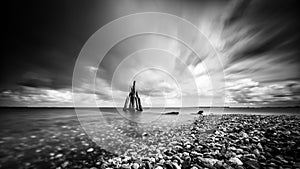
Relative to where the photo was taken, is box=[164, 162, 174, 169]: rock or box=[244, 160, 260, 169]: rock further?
box=[164, 162, 174, 169]: rock

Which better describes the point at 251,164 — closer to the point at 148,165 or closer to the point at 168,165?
the point at 168,165

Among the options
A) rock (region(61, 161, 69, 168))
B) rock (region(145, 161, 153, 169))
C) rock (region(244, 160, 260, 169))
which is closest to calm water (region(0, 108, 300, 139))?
rock (region(61, 161, 69, 168))

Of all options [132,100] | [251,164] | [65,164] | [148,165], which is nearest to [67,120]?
[65,164]

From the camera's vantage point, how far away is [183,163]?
96.0 inches

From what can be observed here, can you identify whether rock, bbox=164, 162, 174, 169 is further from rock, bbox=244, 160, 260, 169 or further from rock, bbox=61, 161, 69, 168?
rock, bbox=61, 161, 69, 168

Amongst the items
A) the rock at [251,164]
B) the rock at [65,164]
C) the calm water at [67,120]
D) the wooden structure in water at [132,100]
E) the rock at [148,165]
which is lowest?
the calm water at [67,120]

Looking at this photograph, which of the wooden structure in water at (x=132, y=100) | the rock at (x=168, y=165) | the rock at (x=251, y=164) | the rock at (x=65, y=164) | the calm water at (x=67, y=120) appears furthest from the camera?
the wooden structure in water at (x=132, y=100)

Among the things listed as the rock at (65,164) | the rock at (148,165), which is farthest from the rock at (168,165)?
the rock at (65,164)

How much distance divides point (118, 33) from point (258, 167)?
9915mm

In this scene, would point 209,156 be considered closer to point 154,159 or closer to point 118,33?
point 154,159

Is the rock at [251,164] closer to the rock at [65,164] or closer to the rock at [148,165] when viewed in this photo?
the rock at [148,165]

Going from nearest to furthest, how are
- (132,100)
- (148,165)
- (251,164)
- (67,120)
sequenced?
(251,164) < (148,165) < (67,120) < (132,100)

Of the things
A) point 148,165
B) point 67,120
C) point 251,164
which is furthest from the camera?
point 67,120

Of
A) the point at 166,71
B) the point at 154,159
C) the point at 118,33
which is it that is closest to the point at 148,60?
the point at 166,71
